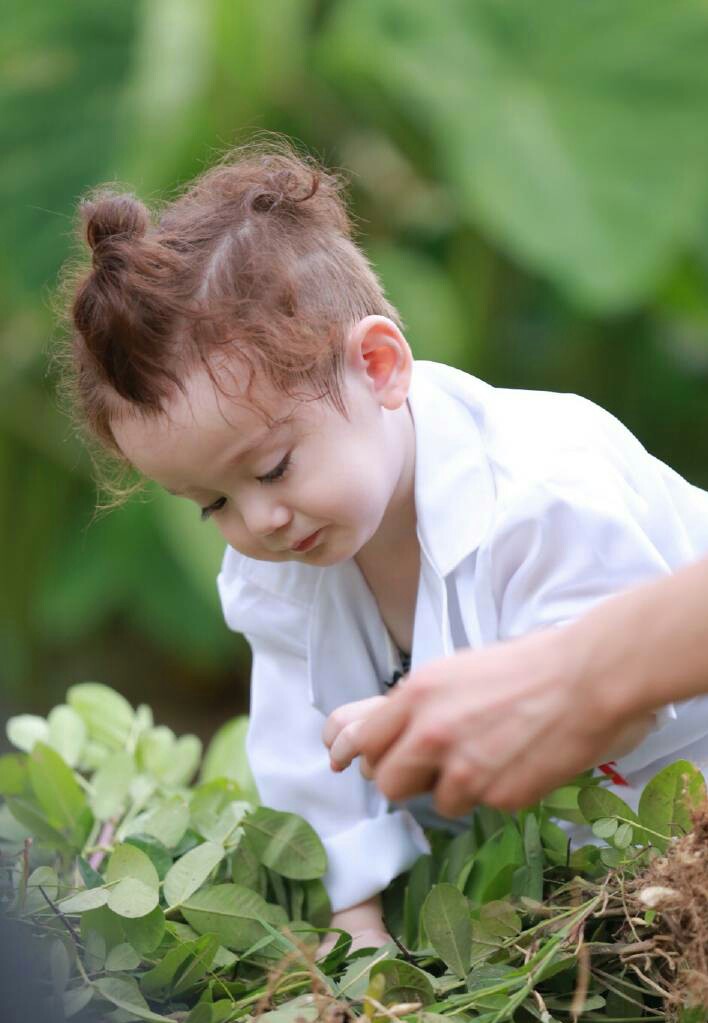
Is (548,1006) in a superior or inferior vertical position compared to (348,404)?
inferior

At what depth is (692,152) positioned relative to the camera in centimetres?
199

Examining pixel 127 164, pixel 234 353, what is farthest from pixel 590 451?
pixel 127 164

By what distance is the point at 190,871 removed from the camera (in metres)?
0.78

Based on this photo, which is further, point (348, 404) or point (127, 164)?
point (127, 164)

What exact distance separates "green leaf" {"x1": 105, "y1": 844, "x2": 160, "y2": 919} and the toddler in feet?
0.51

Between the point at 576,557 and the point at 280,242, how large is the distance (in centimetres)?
26

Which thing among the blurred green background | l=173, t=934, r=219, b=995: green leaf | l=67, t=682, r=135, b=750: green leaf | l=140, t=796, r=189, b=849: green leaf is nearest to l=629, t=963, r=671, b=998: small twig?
l=173, t=934, r=219, b=995: green leaf

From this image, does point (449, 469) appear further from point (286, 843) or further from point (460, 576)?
point (286, 843)

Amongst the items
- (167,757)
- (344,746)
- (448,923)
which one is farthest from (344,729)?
(167,757)

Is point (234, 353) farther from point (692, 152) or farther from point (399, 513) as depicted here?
point (692, 152)

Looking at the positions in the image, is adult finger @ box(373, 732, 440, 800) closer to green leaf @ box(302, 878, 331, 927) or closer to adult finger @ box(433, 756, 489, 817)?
adult finger @ box(433, 756, 489, 817)

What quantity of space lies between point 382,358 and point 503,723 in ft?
1.17

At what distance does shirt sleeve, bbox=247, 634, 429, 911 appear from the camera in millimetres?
906

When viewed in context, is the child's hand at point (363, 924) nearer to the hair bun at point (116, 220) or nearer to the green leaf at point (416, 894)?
the green leaf at point (416, 894)
